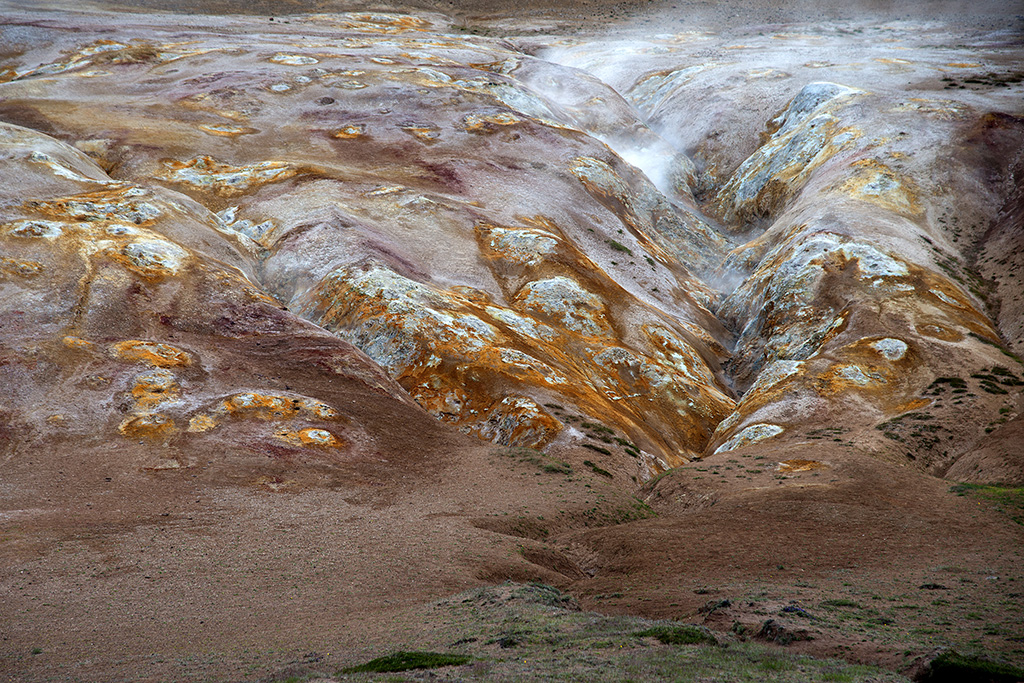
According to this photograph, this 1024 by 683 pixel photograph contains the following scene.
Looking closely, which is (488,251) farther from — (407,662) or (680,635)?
(407,662)

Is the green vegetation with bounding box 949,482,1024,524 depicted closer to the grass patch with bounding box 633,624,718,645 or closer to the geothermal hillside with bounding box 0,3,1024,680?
the geothermal hillside with bounding box 0,3,1024,680

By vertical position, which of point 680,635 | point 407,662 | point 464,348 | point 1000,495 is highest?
point 407,662

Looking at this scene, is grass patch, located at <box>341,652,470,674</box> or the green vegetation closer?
grass patch, located at <box>341,652,470,674</box>

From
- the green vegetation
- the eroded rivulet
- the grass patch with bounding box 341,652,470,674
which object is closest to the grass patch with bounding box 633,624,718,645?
the grass patch with bounding box 341,652,470,674

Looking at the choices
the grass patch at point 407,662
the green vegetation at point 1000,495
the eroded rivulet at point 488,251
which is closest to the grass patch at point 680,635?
the grass patch at point 407,662

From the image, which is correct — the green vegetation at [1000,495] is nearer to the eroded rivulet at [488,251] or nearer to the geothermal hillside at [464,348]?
the geothermal hillside at [464,348]

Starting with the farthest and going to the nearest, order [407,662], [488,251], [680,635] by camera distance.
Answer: [488,251]
[680,635]
[407,662]

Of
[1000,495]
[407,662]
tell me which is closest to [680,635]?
[407,662]
